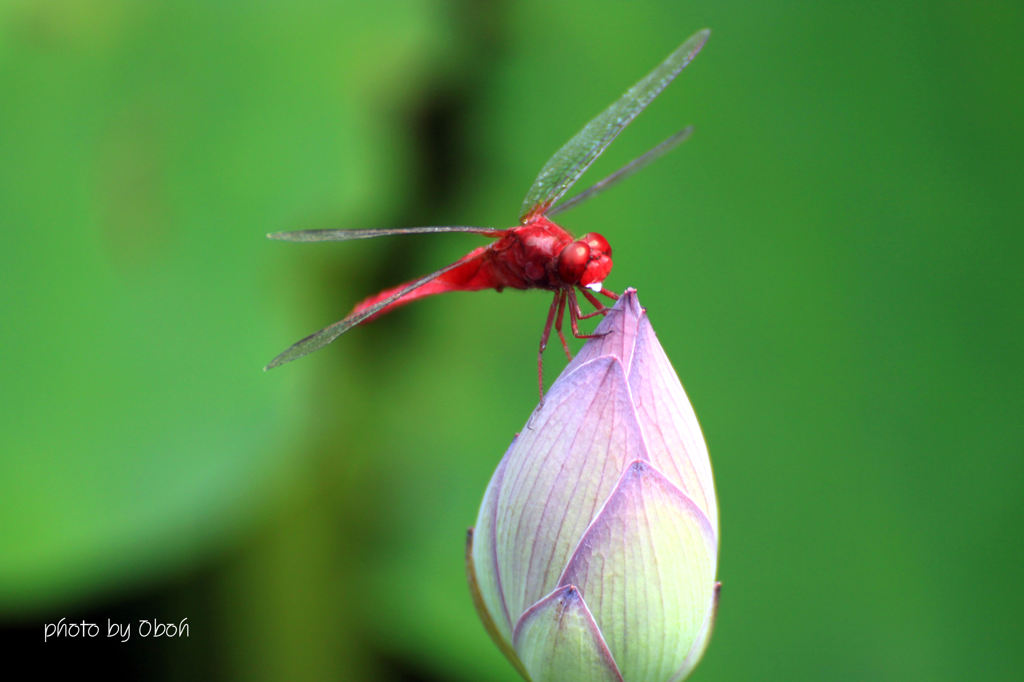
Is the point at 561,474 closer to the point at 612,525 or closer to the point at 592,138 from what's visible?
the point at 612,525

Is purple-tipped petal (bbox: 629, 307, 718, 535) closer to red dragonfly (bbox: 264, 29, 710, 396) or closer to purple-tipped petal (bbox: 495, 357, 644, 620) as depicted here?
purple-tipped petal (bbox: 495, 357, 644, 620)

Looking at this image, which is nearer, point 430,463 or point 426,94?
point 430,463

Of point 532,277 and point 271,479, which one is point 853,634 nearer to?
point 532,277

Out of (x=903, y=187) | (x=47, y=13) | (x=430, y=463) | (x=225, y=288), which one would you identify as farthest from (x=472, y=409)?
(x=47, y=13)

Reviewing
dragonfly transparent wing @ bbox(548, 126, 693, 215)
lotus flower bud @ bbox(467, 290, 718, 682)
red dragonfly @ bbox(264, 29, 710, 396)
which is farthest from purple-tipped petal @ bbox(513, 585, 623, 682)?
dragonfly transparent wing @ bbox(548, 126, 693, 215)

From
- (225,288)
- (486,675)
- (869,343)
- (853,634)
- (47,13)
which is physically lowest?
(853,634)

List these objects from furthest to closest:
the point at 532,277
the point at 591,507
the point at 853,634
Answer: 1. the point at 853,634
2. the point at 532,277
3. the point at 591,507

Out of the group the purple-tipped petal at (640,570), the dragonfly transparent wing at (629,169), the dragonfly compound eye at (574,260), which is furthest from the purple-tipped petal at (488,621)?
the dragonfly transparent wing at (629,169)

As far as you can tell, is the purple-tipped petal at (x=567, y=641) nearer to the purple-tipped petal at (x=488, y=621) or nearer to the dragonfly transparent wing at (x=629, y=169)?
the purple-tipped petal at (x=488, y=621)
